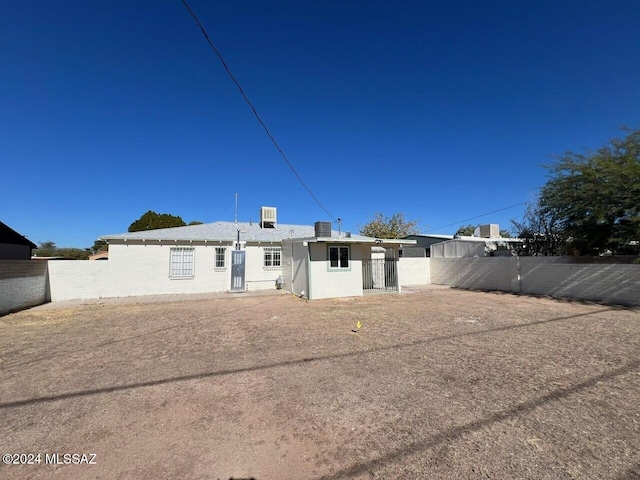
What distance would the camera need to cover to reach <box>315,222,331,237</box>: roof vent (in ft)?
44.8

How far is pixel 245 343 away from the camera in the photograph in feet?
21.1

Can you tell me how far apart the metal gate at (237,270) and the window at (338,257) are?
4754 millimetres

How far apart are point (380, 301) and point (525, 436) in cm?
949

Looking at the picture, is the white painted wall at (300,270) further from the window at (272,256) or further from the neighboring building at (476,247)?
the neighboring building at (476,247)

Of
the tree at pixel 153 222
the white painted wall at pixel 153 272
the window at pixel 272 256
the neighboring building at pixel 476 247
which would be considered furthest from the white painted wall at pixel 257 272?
the tree at pixel 153 222

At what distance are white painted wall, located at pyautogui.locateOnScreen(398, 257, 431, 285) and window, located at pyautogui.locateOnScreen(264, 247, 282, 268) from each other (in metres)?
7.98

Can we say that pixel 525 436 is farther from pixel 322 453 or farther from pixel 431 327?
pixel 431 327

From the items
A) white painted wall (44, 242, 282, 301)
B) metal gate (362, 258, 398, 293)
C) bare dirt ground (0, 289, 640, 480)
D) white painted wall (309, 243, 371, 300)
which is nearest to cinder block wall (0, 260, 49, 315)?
white painted wall (44, 242, 282, 301)

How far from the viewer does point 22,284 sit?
36.2 ft

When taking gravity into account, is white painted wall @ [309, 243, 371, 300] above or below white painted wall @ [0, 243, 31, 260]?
below

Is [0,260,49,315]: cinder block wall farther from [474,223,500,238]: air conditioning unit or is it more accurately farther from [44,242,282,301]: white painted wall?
[474,223,500,238]: air conditioning unit

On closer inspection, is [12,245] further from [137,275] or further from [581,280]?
[581,280]

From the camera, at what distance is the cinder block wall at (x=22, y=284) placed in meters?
10.0

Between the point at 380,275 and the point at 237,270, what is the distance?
7.46 m
